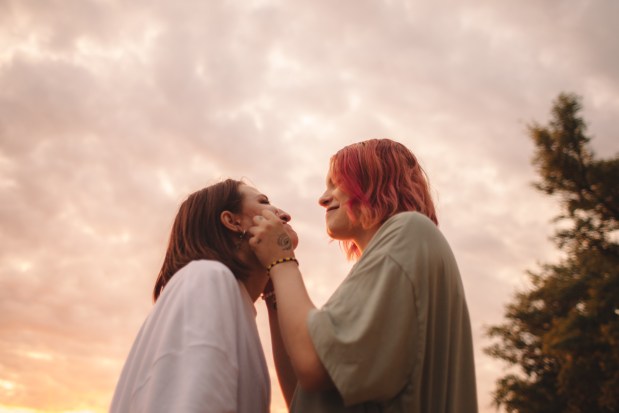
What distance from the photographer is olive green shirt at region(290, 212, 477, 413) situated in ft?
7.93

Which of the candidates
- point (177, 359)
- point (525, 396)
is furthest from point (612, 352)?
point (177, 359)

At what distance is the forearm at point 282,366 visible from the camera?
3.56 meters

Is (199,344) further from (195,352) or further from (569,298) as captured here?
(569,298)

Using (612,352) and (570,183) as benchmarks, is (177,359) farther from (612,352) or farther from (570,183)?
(570,183)

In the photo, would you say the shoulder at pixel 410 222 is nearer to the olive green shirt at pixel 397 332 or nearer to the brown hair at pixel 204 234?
the olive green shirt at pixel 397 332

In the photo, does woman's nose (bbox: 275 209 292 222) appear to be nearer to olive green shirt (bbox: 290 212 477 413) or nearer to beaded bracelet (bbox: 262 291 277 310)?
beaded bracelet (bbox: 262 291 277 310)

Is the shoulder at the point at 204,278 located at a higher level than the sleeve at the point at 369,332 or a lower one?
higher

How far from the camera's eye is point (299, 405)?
2717mm

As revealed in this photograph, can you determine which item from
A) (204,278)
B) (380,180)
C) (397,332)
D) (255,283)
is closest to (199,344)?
(204,278)

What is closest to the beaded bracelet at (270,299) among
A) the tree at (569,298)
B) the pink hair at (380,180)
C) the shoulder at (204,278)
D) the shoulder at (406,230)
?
the pink hair at (380,180)

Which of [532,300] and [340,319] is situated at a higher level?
[532,300]

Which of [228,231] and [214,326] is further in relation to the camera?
[228,231]

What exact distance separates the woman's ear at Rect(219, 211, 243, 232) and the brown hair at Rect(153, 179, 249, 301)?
36 mm

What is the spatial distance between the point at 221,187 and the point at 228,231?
0.34 meters
